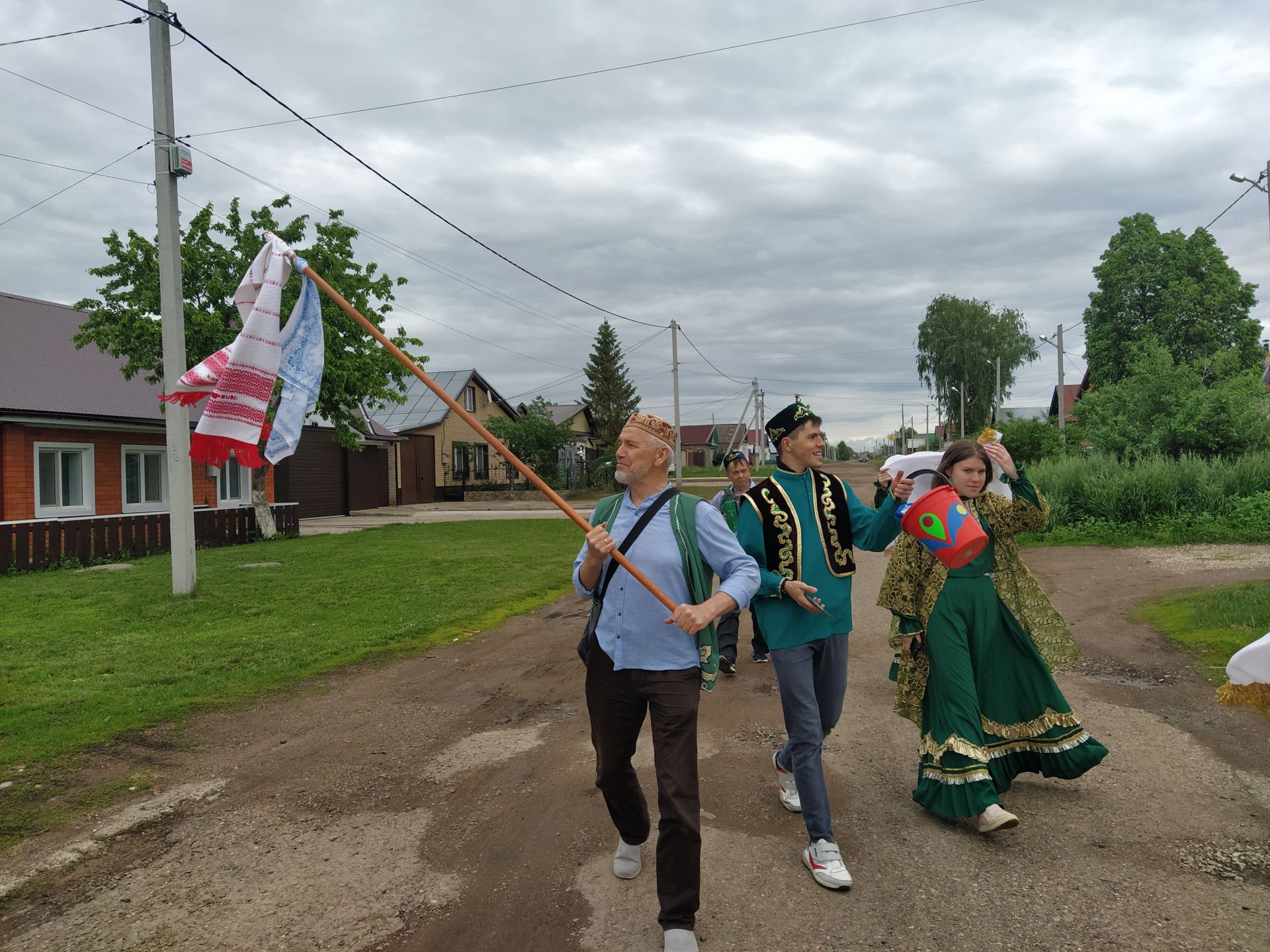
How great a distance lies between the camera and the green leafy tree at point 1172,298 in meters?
38.1

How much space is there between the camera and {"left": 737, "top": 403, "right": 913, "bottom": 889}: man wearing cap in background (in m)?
3.58

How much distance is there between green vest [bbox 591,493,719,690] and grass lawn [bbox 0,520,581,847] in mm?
3499

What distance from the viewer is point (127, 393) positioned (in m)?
19.2

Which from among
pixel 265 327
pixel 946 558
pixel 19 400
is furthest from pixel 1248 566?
pixel 19 400

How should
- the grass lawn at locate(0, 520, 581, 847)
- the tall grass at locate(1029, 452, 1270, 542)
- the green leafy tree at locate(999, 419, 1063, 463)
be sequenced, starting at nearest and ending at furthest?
1. the grass lawn at locate(0, 520, 581, 847)
2. the tall grass at locate(1029, 452, 1270, 542)
3. the green leafy tree at locate(999, 419, 1063, 463)

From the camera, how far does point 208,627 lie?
9336 millimetres

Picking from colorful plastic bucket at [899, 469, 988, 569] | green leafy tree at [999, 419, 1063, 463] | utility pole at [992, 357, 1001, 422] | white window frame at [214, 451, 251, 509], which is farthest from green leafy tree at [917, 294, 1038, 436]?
colorful plastic bucket at [899, 469, 988, 569]

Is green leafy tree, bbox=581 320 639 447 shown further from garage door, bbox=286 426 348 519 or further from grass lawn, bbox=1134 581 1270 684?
grass lawn, bbox=1134 581 1270 684

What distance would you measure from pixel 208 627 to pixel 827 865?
8.05 metres

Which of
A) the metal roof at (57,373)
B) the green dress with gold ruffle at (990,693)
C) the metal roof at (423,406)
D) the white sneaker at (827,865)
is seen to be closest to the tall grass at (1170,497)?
the green dress with gold ruffle at (990,693)

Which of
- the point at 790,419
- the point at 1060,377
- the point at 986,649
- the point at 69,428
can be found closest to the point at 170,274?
the point at 69,428

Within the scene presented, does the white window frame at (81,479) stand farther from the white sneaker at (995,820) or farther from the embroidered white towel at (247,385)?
the white sneaker at (995,820)

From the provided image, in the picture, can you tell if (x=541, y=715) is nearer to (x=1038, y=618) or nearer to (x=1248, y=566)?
(x=1038, y=618)

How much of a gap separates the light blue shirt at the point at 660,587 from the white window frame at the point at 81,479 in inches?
705
